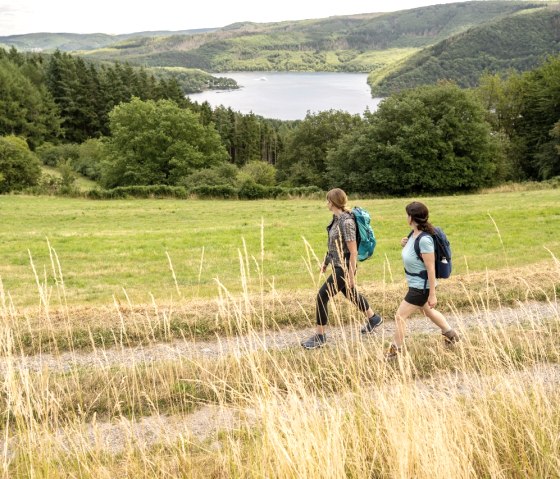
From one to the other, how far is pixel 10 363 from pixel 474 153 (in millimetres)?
47169

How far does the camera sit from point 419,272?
22.2 feet

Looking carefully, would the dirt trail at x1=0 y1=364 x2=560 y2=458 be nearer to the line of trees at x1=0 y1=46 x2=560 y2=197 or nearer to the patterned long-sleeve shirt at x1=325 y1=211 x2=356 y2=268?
the patterned long-sleeve shirt at x1=325 y1=211 x2=356 y2=268

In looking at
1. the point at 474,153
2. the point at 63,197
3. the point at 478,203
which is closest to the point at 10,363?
the point at 478,203

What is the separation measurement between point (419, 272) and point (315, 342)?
1903 millimetres

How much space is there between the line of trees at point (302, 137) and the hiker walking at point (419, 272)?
1378 inches

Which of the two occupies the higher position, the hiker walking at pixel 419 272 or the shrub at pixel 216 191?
the hiker walking at pixel 419 272

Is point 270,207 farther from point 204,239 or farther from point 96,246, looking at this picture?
point 96,246

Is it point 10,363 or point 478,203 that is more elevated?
point 10,363

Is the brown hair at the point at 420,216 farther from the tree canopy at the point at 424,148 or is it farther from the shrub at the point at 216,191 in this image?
the tree canopy at the point at 424,148

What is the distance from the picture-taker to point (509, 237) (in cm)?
1789

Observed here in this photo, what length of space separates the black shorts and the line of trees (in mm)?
35063

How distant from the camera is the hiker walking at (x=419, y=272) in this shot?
6.54 meters

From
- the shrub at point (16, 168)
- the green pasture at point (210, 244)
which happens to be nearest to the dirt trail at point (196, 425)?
the green pasture at point (210, 244)

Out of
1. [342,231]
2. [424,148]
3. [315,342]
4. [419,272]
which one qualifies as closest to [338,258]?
[342,231]
